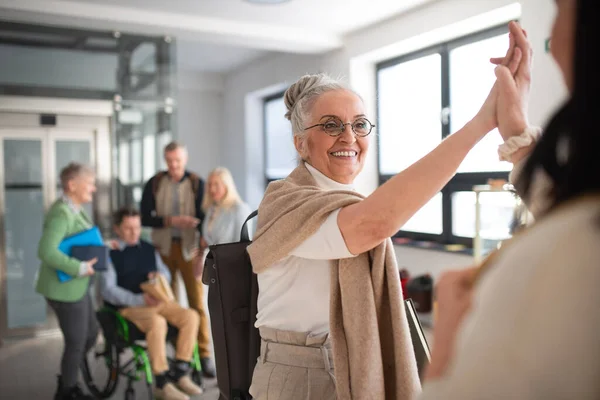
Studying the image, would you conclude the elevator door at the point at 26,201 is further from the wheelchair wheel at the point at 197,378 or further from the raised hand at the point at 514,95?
the raised hand at the point at 514,95

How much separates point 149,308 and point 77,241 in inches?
25.3

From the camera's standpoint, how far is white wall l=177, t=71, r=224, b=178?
895 cm

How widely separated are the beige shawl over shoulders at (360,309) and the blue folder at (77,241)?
2798mm

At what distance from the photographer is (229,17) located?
214 inches

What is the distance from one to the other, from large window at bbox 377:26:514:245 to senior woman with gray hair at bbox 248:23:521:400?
3821mm

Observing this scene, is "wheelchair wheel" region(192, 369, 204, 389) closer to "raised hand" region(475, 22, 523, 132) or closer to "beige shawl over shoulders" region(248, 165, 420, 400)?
"beige shawl over shoulders" region(248, 165, 420, 400)

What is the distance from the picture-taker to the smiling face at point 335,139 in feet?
3.98

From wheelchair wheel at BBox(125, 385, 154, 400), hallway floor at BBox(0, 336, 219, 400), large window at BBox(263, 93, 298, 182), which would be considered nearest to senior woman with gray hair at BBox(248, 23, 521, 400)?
wheelchair wheel at BBox(125, 385, 154, 400)

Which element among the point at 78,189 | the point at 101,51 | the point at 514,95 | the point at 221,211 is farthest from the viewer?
the point at 101,51

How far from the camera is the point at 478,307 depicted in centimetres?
45

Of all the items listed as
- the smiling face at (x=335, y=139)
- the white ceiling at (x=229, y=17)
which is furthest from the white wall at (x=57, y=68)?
the smiling face at (x=335, y=139)

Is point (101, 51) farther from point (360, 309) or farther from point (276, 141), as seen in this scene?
point (360, 309)

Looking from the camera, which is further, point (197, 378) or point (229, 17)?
point (229, 17)

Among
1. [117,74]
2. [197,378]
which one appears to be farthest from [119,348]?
[117,74]
